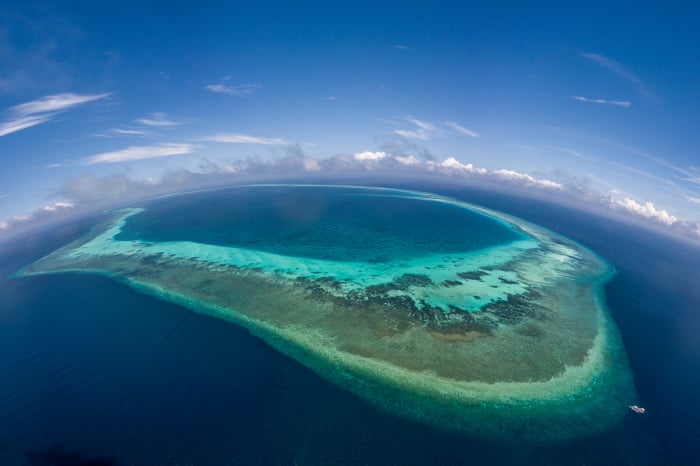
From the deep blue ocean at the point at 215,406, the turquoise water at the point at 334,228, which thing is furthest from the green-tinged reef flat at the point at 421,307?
the deep blue ocean at the point at 215,406

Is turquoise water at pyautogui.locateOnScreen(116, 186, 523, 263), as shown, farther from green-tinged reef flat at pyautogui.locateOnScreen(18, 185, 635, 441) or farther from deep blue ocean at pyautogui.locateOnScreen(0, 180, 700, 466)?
deep blue ocean at pyautogui.locateOnScreen(0, 180, 700, 466)

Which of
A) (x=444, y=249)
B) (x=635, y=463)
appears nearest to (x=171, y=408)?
(x=635, y=463)

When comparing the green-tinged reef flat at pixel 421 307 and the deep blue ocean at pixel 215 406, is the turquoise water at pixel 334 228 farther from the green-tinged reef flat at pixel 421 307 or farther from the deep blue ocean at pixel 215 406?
the deep blue ocean at pixel 215 406

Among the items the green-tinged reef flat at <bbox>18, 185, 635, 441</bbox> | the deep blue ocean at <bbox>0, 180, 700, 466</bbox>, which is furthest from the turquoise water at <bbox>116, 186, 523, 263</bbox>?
the deep blue ocean at <bbox>0, 180, 700, 466</bbox>

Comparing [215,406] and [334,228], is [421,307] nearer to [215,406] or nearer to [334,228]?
[215,406]

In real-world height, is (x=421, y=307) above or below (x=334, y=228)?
below

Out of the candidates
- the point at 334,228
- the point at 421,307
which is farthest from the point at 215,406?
the point at 334,228
